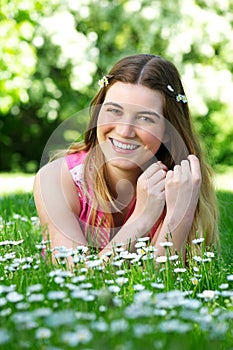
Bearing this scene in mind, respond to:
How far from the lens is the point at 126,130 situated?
2.88 metres

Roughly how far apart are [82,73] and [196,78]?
2255mm

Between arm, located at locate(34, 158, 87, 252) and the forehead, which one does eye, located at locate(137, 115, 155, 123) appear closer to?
the forehead

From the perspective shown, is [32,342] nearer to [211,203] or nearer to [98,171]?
[98,171]

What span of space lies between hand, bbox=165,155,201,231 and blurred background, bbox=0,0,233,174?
790 centimetres

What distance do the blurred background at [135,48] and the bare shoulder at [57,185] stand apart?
7.53m

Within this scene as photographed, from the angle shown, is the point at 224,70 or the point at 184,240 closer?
the point at 184,240

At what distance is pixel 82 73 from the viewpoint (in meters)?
12.3

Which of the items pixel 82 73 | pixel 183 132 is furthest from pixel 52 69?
pixel 183 132

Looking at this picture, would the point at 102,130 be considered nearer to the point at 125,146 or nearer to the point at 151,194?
the point at 125,146

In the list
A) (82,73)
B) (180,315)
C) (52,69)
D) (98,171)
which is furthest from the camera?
(52,69)

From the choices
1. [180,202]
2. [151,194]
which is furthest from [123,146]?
[180,202]

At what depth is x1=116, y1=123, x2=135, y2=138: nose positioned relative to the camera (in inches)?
113

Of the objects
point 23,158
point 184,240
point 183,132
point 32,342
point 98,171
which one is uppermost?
point 23,158

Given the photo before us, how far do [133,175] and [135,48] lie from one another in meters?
9.69
